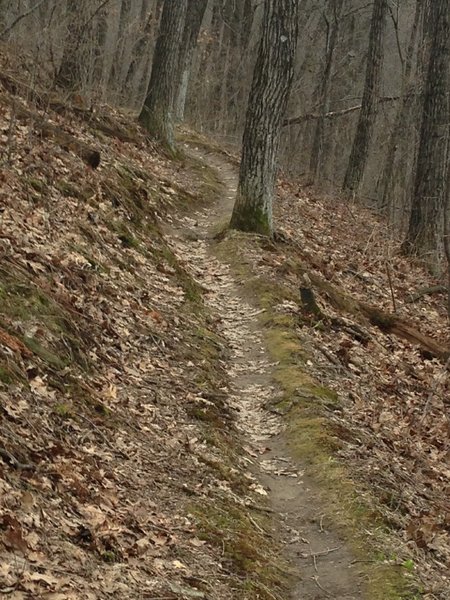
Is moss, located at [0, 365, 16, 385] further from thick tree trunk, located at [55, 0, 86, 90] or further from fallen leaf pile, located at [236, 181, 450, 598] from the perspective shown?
thick tree trunk, located at [55, 0, 86, 90]

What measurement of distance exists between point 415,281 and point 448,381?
4166mm

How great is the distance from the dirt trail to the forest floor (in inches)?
0.8

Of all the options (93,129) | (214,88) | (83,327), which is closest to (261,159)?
(93,129)

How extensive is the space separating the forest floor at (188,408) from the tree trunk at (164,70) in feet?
12.7

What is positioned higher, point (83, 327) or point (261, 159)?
point (261, 159)

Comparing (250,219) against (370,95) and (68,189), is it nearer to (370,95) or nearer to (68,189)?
(68,189)

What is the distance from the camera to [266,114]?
1173 centimetres

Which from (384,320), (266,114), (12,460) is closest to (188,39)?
(266,114)

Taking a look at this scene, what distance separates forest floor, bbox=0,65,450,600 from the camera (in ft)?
14.8

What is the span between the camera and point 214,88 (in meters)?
26.1

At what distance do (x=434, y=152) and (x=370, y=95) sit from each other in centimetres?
528

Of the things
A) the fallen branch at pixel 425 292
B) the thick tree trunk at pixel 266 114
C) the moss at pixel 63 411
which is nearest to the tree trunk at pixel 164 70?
the thick tree trunk at pixel 266 114

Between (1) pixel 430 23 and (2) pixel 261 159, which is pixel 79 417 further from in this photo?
(1) pixel 430 23

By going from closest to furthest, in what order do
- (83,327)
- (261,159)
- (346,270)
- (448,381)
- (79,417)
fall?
(79,417) → (83,327) → (448,381) → (261,159) → (346,270)
